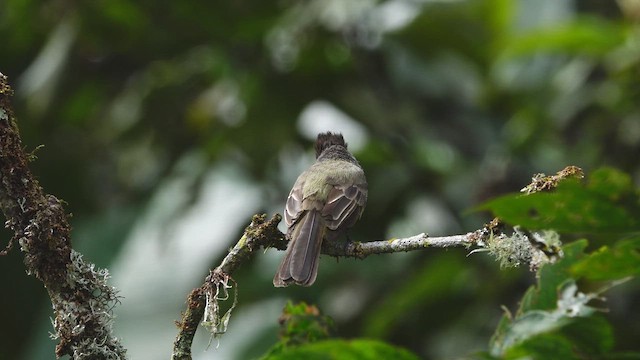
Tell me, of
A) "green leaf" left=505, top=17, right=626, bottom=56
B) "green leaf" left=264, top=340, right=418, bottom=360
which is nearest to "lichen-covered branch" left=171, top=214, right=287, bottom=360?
"green leaf" left=264, top=340, right=418, bottom=360

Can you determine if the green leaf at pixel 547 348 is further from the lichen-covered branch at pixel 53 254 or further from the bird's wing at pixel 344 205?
the bird's wing at pixel 344 205

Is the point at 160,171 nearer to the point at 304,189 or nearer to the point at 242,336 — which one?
the point at 242,336

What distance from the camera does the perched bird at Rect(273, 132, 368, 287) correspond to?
3564mm

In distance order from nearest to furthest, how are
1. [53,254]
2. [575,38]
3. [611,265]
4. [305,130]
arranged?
[611,265], [53,254], [575,38], [305,130]

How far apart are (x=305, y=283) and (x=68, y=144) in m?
5.24

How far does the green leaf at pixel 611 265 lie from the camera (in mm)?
1619

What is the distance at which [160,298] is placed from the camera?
20.5 ft

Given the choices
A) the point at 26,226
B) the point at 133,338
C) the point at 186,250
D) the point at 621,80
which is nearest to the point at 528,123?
the point at 621,80

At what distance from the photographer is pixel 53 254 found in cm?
227

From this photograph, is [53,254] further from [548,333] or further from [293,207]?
[293,207]

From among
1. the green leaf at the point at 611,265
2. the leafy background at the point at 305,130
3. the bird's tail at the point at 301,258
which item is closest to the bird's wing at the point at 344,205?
the bird's tail at the point at 301,258

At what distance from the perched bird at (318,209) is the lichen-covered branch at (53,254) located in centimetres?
125

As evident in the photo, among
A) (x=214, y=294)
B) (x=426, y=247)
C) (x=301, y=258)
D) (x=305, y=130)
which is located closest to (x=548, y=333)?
(x=426, y=247)

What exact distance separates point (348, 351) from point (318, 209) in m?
2.75
